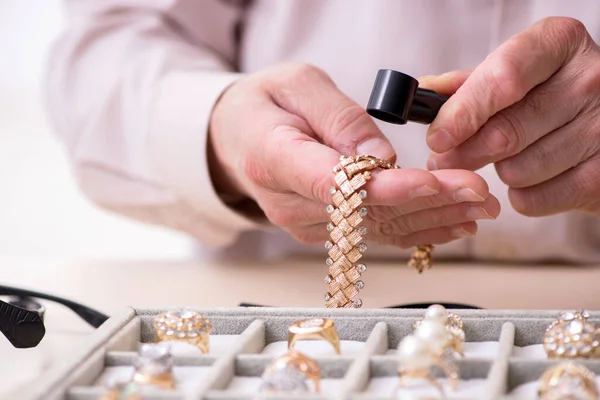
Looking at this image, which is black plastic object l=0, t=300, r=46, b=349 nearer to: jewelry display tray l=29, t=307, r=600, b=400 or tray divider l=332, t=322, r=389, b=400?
jewelry display tray l=29, t=307, r=600, b=400

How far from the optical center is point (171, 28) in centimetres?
116

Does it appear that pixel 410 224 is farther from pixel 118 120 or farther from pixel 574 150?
pixel 118 120

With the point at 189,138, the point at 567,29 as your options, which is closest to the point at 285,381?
the point at 567,29

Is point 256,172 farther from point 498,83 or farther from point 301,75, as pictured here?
point 498,83

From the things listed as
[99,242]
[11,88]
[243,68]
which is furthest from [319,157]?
[11,88]

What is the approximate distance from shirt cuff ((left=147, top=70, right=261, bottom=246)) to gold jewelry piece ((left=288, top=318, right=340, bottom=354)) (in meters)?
0.46

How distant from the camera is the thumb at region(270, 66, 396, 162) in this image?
72 cm

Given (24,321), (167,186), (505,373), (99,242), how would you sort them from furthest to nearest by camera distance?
1. (99,242)
2. (167,186)
3. (24,321)
4. (505,373)

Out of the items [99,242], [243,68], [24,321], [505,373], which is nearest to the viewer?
[505,373]

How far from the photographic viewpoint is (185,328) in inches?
20.9

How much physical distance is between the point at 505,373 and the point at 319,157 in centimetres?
28

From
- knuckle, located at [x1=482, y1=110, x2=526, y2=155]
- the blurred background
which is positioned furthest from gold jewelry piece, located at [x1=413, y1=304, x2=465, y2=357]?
the blurred background

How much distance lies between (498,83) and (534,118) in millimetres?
77

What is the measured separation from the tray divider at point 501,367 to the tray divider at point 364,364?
0.23ft
